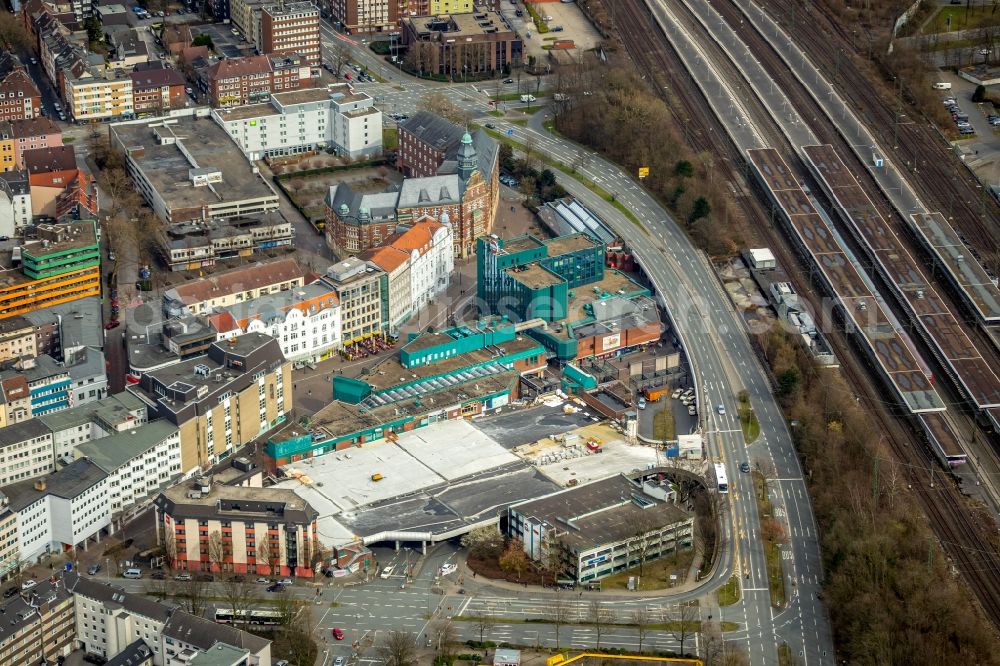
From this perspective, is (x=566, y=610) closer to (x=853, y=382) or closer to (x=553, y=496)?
(x=553, y=496)

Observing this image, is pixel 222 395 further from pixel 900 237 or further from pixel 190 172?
pixel 900 237

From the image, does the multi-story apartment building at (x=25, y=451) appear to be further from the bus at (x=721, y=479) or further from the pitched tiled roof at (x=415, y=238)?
the bus at (x=721, y=479)

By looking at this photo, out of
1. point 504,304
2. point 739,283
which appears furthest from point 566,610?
point 739,283

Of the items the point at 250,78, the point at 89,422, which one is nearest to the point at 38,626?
the point at 89,422

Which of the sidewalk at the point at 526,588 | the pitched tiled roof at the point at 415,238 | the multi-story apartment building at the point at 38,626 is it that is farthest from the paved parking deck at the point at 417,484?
the pitched tiled roof at the point at 415,238

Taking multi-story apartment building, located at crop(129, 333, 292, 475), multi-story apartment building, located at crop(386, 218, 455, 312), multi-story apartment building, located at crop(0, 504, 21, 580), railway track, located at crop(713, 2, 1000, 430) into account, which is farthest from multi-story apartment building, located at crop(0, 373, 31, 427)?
railway track, located at crop(713, 2, 1000, 430)
